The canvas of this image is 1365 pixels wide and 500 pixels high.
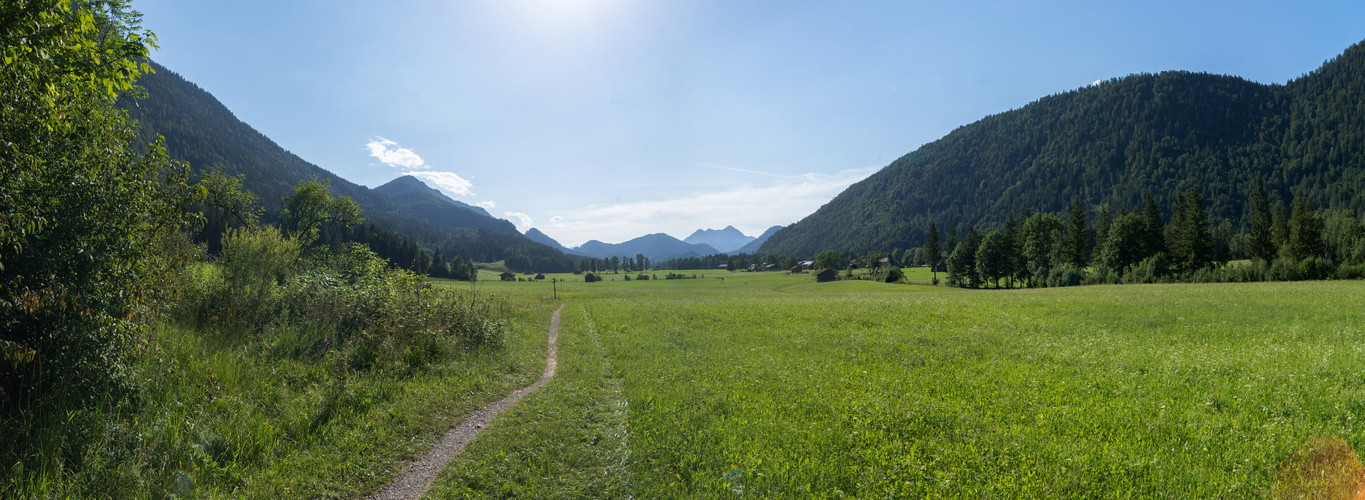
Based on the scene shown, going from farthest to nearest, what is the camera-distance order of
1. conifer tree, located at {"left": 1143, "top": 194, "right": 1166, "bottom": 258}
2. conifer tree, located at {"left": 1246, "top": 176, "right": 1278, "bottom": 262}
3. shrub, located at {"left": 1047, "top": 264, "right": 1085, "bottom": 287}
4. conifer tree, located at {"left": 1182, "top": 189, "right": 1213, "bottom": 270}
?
conifer tree, located at {"left": 1143, "top": 194, "right": 1166, "bottom": 258}, shrub, located at {"left": 1047, "top": 264, "right": 1085, "bottom": 287}, conifer tree, located at {"left": 1246, "top": 176, "right": 1278, "bottom": 262}, conifer tree, located at {"left": 1182, "top": 189, "right": 1213, "bottom": 270}

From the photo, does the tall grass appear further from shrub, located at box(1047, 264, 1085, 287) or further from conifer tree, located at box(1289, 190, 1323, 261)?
conifer tree, located at box(1289, 190, 1323, 261)

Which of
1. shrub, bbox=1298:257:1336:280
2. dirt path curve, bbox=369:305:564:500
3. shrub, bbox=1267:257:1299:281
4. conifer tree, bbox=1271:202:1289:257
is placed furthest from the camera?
conifer tree, bbox=1271:202:1289:257

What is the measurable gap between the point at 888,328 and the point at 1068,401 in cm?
1190

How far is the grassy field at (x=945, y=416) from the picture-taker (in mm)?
6785

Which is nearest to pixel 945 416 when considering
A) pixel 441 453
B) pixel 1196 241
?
pixel 441 453

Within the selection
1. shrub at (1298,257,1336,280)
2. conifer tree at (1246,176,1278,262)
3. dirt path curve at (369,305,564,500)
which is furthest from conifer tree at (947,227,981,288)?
dirt path curve at (369,305,564,500)

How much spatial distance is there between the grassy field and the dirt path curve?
14.6 inches

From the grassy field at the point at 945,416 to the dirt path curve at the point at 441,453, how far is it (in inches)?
14.6

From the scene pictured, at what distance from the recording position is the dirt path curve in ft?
22.8

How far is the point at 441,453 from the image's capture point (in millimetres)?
8336

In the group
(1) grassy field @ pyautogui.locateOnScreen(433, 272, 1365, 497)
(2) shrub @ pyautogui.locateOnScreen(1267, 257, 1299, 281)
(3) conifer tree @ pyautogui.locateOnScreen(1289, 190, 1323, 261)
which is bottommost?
(1) grassy field @ pyautogui.locateOnScreen(433, 272, 1365, 497)

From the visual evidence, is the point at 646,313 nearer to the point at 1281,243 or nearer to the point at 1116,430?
the point at 1116,430

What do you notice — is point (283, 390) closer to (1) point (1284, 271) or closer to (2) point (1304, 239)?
(1) point (1284, 271)

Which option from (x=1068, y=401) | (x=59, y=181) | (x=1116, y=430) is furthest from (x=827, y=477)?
→ (x=59, y=181)
